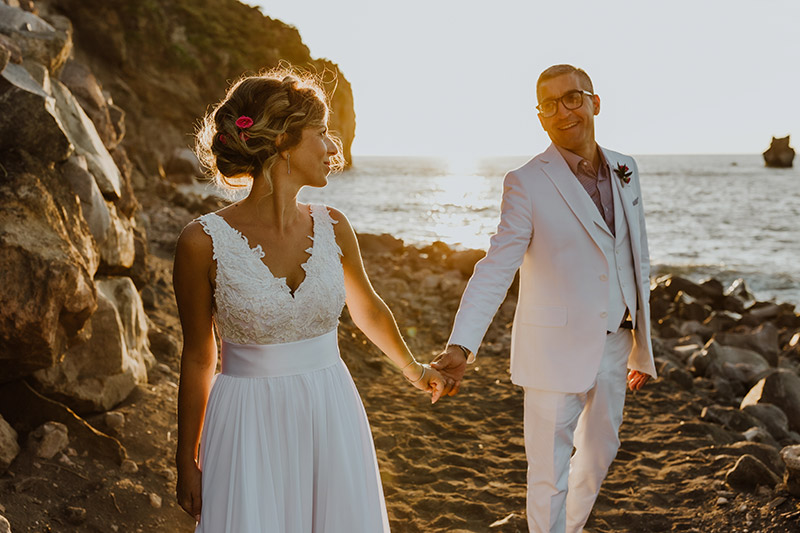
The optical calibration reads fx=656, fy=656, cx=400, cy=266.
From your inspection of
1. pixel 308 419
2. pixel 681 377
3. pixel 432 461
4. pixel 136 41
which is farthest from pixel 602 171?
pixel 136 41

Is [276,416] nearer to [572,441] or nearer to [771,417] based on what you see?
[572,441]

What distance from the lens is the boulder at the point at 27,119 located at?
12.3 ft

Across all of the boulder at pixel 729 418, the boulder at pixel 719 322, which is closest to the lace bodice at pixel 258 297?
the boulder at pixel 729 418

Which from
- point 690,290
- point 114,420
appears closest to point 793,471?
point 114,420

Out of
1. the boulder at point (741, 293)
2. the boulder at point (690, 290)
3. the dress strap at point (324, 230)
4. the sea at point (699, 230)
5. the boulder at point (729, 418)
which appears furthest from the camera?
the sea at point (699, 230)

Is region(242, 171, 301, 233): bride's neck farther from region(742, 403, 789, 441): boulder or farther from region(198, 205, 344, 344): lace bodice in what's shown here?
region(742, 403, 789, 441): boulder

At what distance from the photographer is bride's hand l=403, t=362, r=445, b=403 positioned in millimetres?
2947

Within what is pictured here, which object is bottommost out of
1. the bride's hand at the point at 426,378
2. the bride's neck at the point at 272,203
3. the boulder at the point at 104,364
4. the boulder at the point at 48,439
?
the boulder at the point at 48,439

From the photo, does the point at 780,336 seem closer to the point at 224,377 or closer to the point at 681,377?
Answer: the point at 681,377

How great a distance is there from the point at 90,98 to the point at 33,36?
1.52m

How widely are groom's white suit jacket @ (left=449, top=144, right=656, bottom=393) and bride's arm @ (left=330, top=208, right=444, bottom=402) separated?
625mm

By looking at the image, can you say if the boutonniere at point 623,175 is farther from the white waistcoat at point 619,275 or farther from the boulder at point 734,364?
the boulder at point 734,364

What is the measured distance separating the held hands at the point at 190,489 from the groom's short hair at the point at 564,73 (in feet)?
8.21

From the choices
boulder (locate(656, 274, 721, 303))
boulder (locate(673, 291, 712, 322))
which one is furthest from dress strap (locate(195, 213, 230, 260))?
boulder (locate(656, 274, 721, 303))
